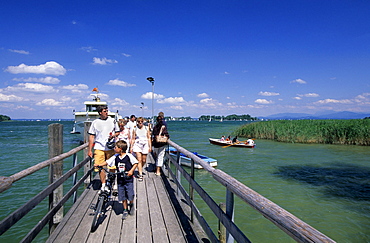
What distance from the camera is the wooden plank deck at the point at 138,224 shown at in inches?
147

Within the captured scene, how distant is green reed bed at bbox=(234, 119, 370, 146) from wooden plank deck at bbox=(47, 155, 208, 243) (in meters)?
25.1

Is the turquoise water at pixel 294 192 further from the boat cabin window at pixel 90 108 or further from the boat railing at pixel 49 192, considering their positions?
the boat cabin window at pixel 90 108

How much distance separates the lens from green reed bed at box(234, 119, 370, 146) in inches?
960

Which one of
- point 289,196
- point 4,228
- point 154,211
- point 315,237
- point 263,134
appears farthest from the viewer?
point 263,134

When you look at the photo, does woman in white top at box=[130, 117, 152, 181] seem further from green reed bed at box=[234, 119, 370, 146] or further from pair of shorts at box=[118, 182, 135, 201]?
green reed bed at box=[234, 119, 370, 146]

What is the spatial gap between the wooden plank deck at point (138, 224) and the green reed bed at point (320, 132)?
25.1 metres

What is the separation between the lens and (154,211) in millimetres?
4805

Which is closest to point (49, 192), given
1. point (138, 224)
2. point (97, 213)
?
point (97, 213)

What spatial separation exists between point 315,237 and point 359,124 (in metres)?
29.1

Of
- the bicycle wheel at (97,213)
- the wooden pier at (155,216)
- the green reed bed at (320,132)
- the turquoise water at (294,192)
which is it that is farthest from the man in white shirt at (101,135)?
the green reed bed at (320,132)

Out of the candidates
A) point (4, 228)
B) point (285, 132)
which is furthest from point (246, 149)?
point (4, 228)

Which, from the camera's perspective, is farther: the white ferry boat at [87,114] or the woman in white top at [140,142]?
the white ferry boat at [87,114]

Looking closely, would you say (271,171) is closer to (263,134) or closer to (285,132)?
(285,132)

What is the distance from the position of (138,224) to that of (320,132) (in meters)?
27.9
